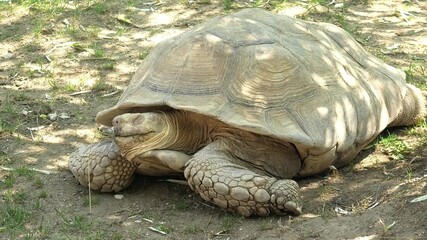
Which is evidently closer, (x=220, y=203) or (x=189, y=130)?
(x=220, y=203)

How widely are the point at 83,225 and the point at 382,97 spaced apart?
7.64ft

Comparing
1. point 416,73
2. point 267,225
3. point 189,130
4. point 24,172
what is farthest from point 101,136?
point 416,73

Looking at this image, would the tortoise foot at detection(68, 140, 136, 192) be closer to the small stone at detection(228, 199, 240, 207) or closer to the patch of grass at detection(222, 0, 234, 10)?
the small stone at detection(228, 199, 240, 207)

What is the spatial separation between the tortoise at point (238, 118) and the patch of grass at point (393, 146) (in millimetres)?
252

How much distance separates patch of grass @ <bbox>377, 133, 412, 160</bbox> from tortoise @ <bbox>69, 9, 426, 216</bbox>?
9.9 inches

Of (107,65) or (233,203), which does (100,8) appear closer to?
(107,65)

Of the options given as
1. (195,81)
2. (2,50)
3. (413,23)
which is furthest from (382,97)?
(2,50)

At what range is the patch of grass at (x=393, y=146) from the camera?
5.56 metres

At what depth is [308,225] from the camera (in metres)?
4.51

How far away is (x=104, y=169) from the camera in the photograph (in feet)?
17.1

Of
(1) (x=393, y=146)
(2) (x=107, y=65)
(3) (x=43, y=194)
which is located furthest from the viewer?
(2) (x=107, y=65)

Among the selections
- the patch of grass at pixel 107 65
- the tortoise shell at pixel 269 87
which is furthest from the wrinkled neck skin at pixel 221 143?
the patch of grass at pixel 107 65

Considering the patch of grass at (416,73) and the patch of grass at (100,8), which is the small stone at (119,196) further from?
the patch of grass at (100,8)

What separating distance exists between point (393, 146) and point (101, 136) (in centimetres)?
225
